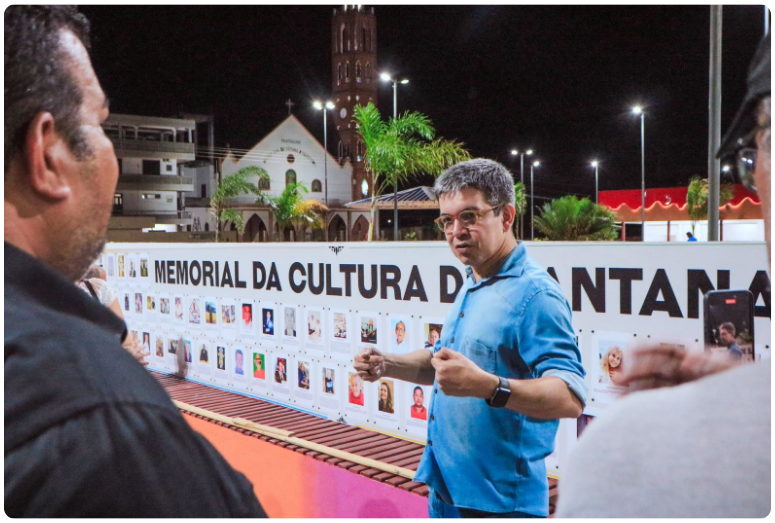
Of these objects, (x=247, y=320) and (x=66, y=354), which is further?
(x=247, y=320)

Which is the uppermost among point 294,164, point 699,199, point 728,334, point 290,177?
point 294,164

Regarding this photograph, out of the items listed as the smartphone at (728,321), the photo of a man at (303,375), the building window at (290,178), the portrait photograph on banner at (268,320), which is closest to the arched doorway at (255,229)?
the building window at (290,178)

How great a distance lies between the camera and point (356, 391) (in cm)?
596

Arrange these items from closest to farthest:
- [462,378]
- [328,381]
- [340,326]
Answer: [462,378]
[340,326]
[328,381]

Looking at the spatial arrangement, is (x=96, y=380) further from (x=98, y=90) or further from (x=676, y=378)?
(x=676, y=378)

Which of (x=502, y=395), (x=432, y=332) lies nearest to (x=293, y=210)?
(x=432, y=332)

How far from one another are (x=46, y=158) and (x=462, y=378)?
1.75 meters

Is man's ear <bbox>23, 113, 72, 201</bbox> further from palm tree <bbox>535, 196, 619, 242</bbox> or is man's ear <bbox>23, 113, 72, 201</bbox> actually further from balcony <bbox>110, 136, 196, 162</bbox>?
balcony <bbox>110, 136, 196, 162</bbox>

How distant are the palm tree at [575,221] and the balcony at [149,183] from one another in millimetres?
36472

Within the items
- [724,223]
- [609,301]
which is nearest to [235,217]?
[724,223]

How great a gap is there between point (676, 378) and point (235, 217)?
38958mm

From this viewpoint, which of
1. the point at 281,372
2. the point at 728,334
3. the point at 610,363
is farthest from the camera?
the point at 281,372

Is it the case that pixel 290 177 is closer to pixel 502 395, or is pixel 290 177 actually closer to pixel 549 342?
pixel 549 342

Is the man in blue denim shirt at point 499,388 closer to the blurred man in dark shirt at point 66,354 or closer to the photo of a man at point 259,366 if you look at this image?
the blurred man in dark shirt at point 66,354
